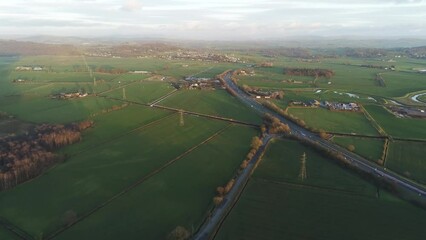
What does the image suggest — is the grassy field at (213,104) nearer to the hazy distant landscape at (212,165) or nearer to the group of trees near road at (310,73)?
the hazy distant landscape at (212,165)

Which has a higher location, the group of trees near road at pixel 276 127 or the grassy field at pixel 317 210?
the group of trees near road at pixel 276 127

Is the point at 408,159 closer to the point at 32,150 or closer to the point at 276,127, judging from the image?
the point at 276,127

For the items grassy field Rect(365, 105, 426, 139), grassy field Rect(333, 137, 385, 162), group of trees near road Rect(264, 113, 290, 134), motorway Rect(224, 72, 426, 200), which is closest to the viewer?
motorway Rect(224, 72, 426, 200)

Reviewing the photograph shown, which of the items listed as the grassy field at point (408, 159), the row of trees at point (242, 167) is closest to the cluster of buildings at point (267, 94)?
the row of trees at point (242, 167)

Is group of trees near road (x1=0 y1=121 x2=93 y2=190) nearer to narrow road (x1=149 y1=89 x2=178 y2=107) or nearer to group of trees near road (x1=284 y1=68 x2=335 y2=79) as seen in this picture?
narrow road (x1=149 y1=89 x2=178 y2=107)

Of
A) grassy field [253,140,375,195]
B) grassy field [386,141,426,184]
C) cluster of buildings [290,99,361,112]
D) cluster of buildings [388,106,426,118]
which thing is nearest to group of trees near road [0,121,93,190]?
grassy field [253,140,375,195]
